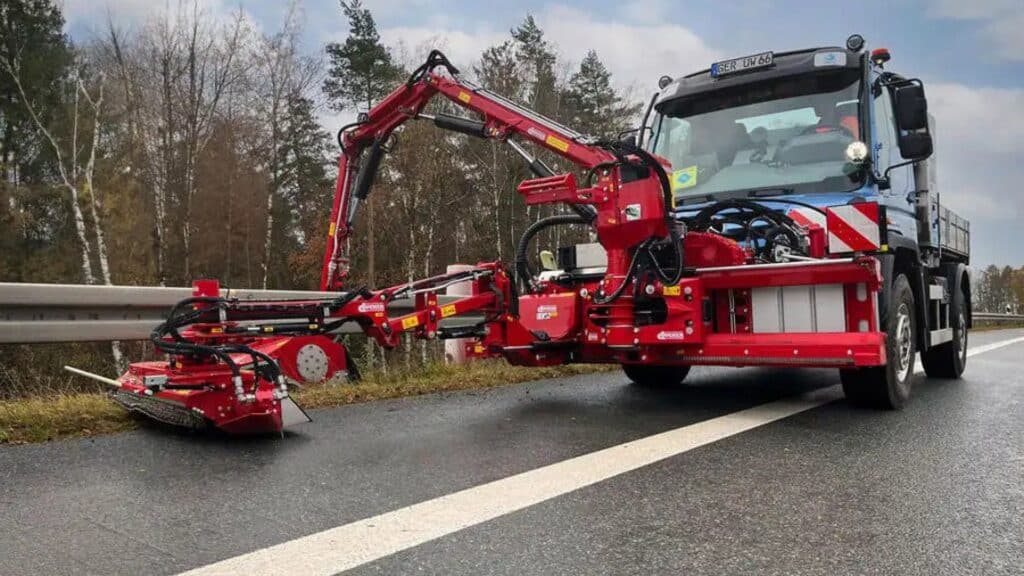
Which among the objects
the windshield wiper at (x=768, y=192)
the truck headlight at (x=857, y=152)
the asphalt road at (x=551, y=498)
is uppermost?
the truck headlight at (x=857, y=152)

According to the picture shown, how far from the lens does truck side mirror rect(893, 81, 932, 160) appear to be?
18.1 feet

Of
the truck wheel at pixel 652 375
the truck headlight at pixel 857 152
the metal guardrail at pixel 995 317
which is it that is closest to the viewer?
the truck headlight at pixel 857 152

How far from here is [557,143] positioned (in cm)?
634

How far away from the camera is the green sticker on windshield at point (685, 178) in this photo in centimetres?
628

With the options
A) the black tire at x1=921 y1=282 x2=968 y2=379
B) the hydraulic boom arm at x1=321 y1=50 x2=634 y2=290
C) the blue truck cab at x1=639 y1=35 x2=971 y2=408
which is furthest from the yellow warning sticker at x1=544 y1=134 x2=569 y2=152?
the black tire at x1=921 y1=282 x2=968 y2=379

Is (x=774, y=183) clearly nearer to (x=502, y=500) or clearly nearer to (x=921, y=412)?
(x=921, y=412)

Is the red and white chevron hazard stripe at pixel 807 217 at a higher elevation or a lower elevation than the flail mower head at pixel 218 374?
higher

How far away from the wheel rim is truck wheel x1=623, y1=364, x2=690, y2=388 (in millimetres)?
1975

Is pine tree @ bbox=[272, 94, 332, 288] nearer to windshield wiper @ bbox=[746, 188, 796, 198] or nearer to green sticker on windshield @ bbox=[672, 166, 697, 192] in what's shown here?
green sticker on windshield @ bbox=[672, 166, 697, 192]

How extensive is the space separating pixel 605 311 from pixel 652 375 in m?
1.71

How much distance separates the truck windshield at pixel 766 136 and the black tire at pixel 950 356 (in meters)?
2.96

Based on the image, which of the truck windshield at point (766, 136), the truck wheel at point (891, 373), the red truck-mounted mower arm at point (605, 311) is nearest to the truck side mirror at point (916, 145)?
the truck windshield at point (766, 136)

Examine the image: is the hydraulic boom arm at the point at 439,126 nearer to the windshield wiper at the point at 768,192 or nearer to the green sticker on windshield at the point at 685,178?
the green sticker on windshield at the point at 685,178

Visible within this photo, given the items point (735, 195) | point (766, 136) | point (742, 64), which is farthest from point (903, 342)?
point (742, 64)
